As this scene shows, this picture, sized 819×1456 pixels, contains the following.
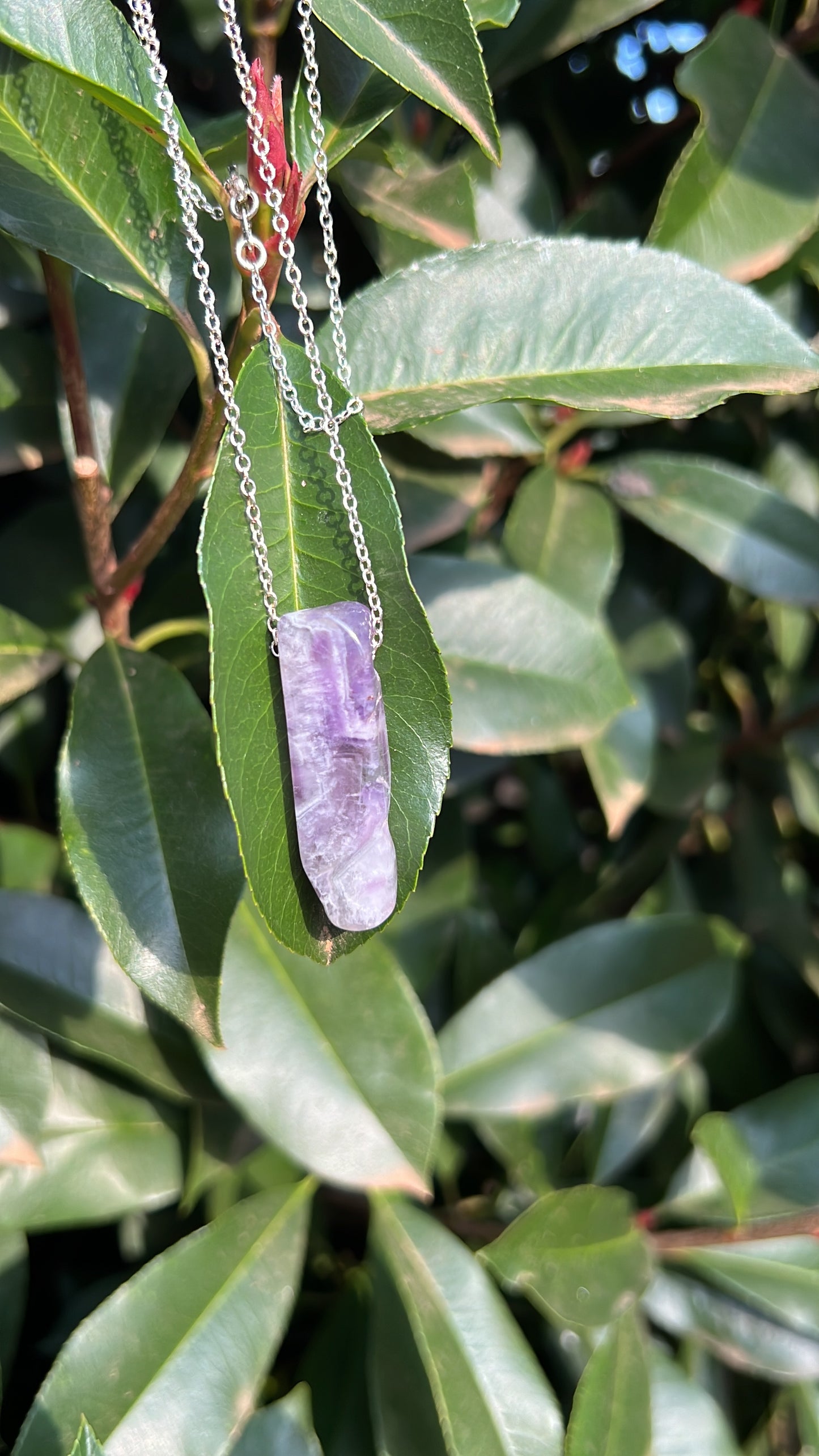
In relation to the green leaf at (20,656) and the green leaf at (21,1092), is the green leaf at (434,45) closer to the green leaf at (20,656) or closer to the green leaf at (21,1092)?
the green leaf at (20,656)

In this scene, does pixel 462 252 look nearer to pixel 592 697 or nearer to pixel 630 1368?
pixel 592 697

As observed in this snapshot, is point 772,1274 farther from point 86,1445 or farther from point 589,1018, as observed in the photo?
point 86,1445

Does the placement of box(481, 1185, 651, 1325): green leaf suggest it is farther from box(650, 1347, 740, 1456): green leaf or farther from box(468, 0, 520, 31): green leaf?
box(468, 0, 520, 31): green leaf

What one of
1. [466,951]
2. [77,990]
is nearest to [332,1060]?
[77,990]

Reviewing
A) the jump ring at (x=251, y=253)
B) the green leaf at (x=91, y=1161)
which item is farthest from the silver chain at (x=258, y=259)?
the green leaf at (x=91, y=1161)

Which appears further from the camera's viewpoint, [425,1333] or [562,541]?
[562,541]

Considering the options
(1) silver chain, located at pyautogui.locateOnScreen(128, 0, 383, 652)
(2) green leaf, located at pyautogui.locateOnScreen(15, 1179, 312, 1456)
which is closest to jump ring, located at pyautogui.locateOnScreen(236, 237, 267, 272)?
(1) silver chain, located at pyautogui.locateOnScreen(128, 0, 383, 652)

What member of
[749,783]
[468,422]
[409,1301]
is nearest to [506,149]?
[468,422]
